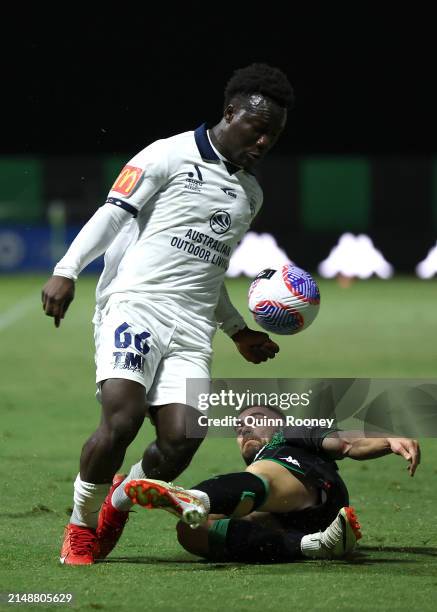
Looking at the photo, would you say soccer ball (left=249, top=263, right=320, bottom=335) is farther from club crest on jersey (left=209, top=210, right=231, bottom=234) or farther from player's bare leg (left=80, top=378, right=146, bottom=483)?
player's bare leg (left=80, top=378, right=146, bottom=483)

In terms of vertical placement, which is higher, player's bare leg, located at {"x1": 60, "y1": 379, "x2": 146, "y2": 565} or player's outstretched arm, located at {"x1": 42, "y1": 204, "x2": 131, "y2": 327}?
player's outstretched arm, located at {"x1": 42, "y1": 204, "x2": 131, "y2": 327}

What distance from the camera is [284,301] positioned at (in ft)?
20.0

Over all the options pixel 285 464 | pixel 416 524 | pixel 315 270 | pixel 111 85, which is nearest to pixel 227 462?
pixel 416 524

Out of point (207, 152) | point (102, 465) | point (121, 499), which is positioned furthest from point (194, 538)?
point (207, 152)

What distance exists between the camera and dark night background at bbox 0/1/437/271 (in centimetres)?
3045

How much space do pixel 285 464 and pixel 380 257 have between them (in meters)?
25.1


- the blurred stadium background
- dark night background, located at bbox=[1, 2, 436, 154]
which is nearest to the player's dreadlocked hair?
the blurred stadium background

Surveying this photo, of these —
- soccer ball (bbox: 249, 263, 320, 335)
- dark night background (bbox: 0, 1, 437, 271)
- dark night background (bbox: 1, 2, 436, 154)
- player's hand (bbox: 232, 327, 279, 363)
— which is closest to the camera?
soccer ball (bbox: 249, 263, 320, 335)

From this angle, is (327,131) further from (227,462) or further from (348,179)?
(227,462)

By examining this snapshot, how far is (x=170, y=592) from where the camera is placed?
15.9ft

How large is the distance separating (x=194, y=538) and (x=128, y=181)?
1.64 m

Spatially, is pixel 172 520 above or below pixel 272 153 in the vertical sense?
below

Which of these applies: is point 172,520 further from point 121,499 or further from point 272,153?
point 272,153

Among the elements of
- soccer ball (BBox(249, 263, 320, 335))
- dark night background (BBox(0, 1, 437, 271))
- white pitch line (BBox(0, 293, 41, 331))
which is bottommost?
white pitch line (BBox(0, 293, 41, 331))
